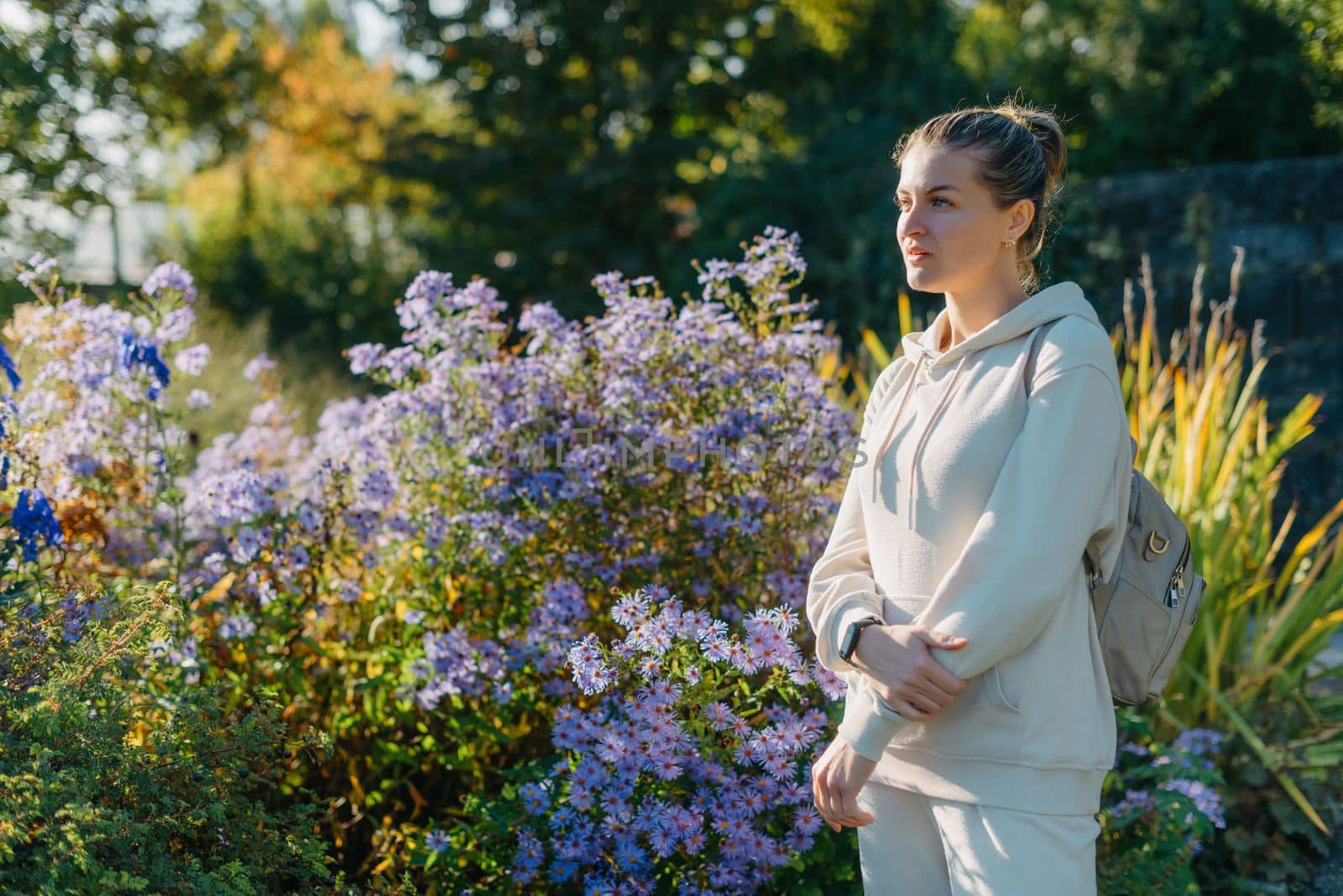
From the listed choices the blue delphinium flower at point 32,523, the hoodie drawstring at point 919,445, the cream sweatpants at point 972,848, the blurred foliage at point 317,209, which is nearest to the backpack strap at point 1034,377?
the hoodie drawstring at point 919,445

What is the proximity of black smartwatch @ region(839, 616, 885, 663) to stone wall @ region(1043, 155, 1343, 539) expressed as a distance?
A: 15.2ft

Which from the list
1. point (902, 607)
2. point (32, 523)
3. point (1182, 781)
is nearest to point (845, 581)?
point (902, 607)

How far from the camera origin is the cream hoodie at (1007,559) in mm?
1455

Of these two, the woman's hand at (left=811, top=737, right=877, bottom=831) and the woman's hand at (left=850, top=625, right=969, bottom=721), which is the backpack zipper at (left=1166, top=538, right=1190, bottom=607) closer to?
the woman's hand at (left=850, top=625, right=969, bottom=721)

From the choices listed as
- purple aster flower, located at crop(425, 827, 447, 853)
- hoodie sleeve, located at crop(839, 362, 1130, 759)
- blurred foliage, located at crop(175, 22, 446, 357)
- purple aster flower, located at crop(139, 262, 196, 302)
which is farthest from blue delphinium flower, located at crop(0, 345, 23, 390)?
blurred foliage, located at crop(175, 22, 446, 357)

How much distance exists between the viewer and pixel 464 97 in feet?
38.3

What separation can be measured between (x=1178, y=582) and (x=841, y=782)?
1.88 ft

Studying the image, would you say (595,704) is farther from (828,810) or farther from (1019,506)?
(1019,506)

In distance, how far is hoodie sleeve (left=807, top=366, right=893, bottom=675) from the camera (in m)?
1.64

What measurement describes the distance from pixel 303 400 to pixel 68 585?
18.3 feet

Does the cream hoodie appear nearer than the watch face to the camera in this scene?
Yes

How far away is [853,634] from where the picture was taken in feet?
5.15

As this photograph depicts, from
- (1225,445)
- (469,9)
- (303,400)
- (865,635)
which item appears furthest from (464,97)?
(865,635)

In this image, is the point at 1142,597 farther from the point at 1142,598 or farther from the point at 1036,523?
the point at 1036,523
